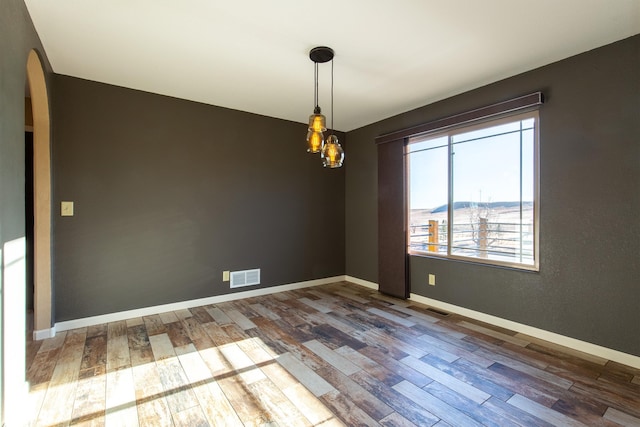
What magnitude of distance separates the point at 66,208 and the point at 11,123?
1.67 metres

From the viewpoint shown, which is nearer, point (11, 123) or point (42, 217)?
point (11, 123)

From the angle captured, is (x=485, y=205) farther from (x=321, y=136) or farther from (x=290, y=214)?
(x=290, y=214)

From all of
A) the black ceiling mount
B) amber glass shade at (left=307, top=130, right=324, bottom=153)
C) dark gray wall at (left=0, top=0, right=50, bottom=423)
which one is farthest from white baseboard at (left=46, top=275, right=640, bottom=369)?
the black ceiling mount

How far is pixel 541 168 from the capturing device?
277cm

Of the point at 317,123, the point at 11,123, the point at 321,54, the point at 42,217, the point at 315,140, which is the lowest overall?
the point at 42,217

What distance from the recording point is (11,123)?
161 cm

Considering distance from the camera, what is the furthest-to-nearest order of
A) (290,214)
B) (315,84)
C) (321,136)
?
(290,214) < (315,84) < (321,136)

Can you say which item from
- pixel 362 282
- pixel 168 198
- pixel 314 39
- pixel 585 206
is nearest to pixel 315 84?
pixel 314 39

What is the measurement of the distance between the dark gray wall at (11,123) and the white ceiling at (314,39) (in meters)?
0.40

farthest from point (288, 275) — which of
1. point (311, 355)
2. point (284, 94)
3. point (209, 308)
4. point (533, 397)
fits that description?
point (533, 397)

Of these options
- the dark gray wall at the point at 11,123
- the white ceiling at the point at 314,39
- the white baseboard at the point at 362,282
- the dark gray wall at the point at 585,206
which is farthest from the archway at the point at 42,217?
the dark gray wall at the point at 585,206

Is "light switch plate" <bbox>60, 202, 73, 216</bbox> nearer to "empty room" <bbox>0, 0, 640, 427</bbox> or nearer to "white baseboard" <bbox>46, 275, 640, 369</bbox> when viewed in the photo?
"empty room" <bbox>0, 0, 640, 427</bbox>

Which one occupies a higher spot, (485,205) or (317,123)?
(317,123)

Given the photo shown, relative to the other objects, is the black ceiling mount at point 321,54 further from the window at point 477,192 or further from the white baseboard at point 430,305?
the white baseboard at point 430,305
